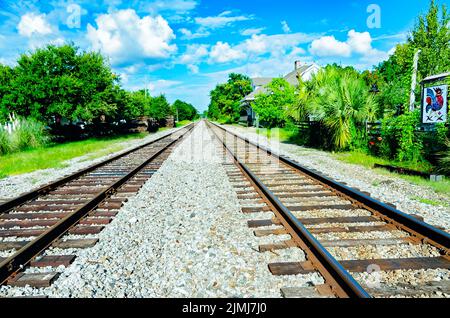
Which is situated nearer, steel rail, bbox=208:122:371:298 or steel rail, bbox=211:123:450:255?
steel rail, bbox=208:122:371:298

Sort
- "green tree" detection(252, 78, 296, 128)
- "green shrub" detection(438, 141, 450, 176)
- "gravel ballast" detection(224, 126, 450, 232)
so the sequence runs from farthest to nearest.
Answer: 1. "green tree" detection(252, 78, 296, 128)
2. "green shrub" detection(438, 141, 450, 176)
3. "gravel ballast" detection(224, 126, 450, 232)

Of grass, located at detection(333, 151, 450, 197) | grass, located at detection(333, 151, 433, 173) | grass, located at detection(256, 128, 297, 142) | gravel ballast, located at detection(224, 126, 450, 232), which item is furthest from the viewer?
grass, located at detection(256, 128, 297, 142)

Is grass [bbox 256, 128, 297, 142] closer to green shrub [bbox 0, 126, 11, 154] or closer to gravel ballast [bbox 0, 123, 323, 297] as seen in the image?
green shrub [bbox 0, 126, 11, 154]

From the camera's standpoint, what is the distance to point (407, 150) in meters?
9.46

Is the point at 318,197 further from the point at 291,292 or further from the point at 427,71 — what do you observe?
the point at 427,71

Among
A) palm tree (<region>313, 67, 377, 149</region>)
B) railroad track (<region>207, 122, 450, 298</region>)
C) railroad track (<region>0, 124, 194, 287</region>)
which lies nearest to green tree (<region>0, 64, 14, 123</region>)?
railroad track (<region>0, 124, 194, 287</region>)

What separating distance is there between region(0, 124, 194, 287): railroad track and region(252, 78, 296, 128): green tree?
72.3 ft

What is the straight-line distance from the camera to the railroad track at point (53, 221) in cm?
330

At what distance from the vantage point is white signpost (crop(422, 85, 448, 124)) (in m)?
8.52

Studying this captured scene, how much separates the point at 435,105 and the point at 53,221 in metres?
9.79
